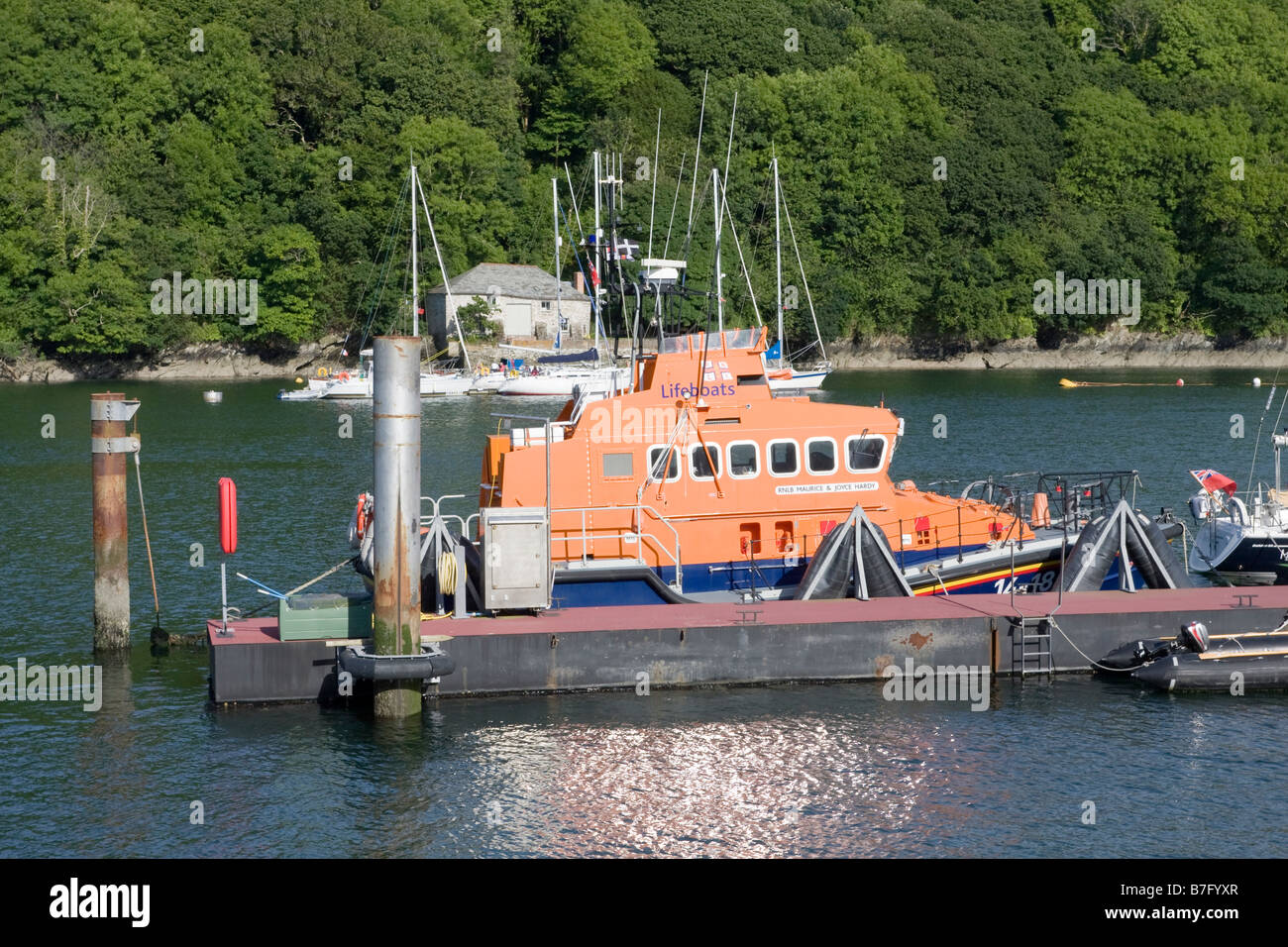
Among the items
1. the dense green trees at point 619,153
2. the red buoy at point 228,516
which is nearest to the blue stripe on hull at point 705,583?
the red buoy at point 228,516

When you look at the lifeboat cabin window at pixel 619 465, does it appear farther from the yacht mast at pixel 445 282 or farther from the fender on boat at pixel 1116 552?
the yacht mast at pixel 445 282

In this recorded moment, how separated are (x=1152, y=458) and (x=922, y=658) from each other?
29671 millimetres

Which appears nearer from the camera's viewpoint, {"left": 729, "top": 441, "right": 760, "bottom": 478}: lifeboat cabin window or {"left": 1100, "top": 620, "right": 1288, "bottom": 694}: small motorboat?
{"left": 1100, "top": 620, "right": 1288, "bottom": 694}: small motorboat

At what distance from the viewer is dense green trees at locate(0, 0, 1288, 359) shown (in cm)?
8831

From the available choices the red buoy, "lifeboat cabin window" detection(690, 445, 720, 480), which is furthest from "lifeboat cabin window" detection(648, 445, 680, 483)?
the red buoy

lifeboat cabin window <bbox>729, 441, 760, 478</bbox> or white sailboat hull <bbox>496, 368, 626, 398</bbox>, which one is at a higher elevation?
white sailboat hull <bbox>496, 368, 626, 398</bbox>

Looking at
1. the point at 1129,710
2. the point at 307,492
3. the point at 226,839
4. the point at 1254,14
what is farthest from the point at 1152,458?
the point at 1254,14

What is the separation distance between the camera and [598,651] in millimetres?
21125

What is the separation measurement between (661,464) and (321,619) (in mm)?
5796

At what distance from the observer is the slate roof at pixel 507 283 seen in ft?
290

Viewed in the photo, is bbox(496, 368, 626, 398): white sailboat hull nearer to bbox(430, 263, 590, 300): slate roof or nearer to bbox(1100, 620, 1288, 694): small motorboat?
bbox(430, 263, 590, 300): slate roof

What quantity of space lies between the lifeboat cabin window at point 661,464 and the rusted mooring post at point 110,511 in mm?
7816

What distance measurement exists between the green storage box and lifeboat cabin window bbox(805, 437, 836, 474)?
740 cm
